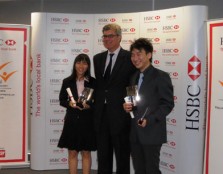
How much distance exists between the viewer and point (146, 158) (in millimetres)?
A: 2527

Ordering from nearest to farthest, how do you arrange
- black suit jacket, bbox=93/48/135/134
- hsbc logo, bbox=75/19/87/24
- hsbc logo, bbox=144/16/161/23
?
black suit jacket, bbox=93/48/135/134 < hsbc logo, bbox=144/16/161/23 < hsbc logo, bbox=75/19/87/24

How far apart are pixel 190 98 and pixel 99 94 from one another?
43.1 inches

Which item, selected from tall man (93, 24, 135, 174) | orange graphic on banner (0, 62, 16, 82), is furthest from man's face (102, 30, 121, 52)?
orange graphic on banner (0, 62, 16, 82)

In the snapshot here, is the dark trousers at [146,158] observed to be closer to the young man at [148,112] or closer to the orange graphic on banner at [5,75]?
the young man at [148,112]

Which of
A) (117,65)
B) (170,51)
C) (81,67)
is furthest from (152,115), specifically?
(170,51)

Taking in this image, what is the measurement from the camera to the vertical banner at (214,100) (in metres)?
3.25

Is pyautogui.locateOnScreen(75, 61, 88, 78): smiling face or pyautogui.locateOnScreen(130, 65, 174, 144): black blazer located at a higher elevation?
pyautogui.locateOnScreen(75, 61, 88, 78): smiling face

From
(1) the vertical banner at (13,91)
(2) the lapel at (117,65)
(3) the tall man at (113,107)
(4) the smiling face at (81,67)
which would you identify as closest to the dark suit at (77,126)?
(4) the smiling face at (81,67)

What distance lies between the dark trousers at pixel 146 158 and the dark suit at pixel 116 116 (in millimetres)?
328

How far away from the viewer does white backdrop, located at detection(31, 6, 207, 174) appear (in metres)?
3.50

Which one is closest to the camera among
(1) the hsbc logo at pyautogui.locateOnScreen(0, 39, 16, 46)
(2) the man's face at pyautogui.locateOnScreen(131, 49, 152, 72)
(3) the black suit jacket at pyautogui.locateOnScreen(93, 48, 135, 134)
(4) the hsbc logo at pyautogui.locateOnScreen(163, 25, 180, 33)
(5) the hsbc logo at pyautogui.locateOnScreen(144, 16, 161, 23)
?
(2) the man's face at pyautogui.locateOnScreen(131, 49, 152, 72)

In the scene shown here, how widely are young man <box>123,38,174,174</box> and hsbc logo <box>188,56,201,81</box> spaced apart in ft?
3.39

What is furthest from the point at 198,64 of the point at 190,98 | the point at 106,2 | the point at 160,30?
the point at 106,2

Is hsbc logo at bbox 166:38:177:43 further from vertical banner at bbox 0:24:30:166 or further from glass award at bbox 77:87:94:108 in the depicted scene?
vertical banner at bbox 0:24:30:166
